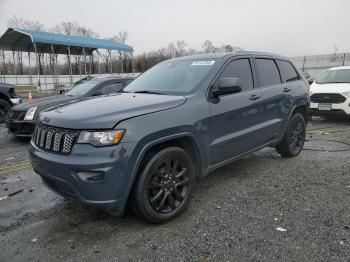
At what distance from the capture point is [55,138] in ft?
10.1

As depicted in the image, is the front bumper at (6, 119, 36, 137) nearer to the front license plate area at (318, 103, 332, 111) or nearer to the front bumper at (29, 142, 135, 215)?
the front bumper at (29, 142, 135, 215)

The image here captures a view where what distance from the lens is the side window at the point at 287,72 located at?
5355 mm

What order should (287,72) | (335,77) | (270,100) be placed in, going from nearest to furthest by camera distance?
1. (270,100)
2. (287,72)
3. (335,77)

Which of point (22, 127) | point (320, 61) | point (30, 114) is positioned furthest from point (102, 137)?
point (320, 61)

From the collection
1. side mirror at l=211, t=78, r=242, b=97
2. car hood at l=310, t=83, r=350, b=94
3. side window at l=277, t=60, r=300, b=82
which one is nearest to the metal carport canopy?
car hood at l=310, t=83, r=350, b=94

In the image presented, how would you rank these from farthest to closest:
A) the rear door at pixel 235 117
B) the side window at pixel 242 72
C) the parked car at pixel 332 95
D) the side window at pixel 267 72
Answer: the parked car at pixel 332 95 → the side window at pixel 267 72 → the side window at pixel 242 72 → the rear door at pixel 235 117

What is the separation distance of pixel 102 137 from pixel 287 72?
387 centimetres

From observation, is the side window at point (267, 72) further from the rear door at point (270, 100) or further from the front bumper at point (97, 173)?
the front bumper at point (97, 173)

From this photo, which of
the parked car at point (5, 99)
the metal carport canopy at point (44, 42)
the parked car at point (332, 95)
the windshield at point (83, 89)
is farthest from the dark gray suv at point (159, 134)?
the metal carport canopy at point (44, 42)

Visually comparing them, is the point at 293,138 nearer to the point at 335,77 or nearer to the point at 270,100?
the point at 270,100

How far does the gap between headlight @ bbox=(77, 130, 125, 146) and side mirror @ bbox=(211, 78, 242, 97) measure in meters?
1.39

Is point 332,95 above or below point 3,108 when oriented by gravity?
above

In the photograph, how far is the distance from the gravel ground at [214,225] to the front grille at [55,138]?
35.1 inches

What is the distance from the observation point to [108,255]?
2836mm
